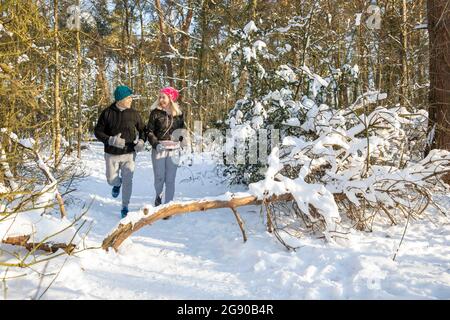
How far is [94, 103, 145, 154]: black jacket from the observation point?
195 inches

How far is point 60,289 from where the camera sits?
2.60 metres

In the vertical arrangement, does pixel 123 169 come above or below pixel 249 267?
above

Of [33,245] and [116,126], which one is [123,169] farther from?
[33,245]

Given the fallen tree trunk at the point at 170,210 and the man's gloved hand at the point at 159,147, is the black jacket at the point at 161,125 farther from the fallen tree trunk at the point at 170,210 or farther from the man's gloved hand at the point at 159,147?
the fallen tree trunk at the point at 170,210

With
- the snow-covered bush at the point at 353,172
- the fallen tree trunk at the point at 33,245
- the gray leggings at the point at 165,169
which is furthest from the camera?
the gray leggings at the point at 165,169

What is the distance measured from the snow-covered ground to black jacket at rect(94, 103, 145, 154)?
117 cm

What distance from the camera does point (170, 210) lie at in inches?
141

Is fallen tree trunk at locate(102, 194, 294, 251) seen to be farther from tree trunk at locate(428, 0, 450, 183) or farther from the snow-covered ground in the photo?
tree trunk at locate(428, 0, 450, 183)

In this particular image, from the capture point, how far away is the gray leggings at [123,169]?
199 inches

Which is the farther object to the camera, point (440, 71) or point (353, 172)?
point (440, 71)

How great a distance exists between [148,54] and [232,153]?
42.2 feet

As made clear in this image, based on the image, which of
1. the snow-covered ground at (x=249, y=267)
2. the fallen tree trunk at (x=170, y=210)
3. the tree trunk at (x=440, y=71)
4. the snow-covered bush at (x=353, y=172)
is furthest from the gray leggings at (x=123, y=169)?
the tree trunk at (x=440, y=71)

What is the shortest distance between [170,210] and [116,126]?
77.5 inches

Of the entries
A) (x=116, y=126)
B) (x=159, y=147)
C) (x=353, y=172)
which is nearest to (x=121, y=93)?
(x=116, y=126)
